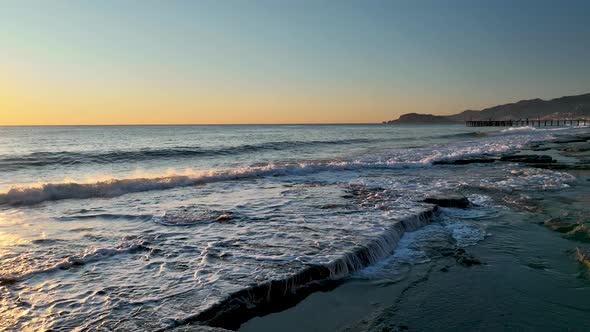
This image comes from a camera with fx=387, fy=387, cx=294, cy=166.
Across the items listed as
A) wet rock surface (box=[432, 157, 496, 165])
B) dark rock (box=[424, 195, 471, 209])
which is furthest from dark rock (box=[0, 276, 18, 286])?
wet rock surface (box=[432, 157, 496, 165])

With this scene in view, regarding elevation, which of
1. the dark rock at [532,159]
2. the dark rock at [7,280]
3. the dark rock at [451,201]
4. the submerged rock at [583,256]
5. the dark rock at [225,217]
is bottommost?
the submerged rock at [583,256]

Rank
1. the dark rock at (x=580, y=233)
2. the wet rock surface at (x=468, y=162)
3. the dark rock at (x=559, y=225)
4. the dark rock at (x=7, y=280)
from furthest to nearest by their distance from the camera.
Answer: the wet rock surface at (x=468, y=162), the dark rock at (x=559, y=225), the dark rock at (x=580, y=233), the dark rock at (x=7, y=280)

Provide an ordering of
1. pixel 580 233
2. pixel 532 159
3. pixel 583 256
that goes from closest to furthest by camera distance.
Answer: pixel 583 256, pixel 580 233, pixel 532 159

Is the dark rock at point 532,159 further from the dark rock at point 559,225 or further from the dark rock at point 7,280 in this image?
the dark rock at point 7,280

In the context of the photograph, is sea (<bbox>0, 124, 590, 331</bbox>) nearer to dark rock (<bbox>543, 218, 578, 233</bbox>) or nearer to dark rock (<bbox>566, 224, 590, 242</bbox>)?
dark rock (<bbox>543, 218, 578, 233</bbox>)

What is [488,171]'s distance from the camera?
61.4 ft

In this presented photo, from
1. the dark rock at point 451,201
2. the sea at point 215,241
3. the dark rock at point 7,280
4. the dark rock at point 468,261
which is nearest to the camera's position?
the sea at point 215,241

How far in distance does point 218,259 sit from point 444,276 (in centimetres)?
Result: 372

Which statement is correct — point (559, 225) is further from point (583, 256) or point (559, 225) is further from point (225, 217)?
point (225, 217)

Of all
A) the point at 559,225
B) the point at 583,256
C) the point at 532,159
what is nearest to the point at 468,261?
the point at 583,256

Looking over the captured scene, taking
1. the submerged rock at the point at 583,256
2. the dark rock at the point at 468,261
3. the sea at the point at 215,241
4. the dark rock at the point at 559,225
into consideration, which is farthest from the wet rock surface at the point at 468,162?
the dark rock at the point at 468,261

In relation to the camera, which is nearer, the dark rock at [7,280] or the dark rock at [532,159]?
the dark rock at [7,280]

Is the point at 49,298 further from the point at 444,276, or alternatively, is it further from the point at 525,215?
the point at 525,215

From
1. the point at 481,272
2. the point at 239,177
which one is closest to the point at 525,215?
the point at 481,272
